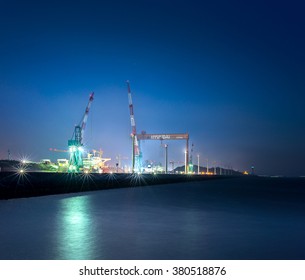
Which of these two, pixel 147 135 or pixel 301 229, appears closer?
pixel 301 229

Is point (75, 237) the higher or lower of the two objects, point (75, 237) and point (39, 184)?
the lower

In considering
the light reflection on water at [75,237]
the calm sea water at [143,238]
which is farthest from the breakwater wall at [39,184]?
the light reflection on water at [75,237]

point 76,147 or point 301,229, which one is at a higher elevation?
point 76,147

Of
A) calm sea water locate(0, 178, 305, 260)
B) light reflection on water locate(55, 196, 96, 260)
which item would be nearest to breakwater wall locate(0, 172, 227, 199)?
calm sea water locate(0, 178, 305, 260)

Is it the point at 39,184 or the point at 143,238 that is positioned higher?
the point at 39,184

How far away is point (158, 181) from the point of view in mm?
77562

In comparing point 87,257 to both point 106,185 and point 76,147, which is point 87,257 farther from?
point 76,147

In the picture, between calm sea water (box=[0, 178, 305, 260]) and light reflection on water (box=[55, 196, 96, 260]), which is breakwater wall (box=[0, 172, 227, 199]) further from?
light reflection on water (box=[55, 196, 96, 260])

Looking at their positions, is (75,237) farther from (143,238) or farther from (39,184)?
(39,184)

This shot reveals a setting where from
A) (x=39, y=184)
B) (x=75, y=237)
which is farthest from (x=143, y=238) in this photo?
(x=39, y=184)

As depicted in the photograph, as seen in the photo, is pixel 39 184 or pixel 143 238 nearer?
pixel 143 238

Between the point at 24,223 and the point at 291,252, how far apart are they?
959 cm

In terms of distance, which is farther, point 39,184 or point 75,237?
point 39,184
